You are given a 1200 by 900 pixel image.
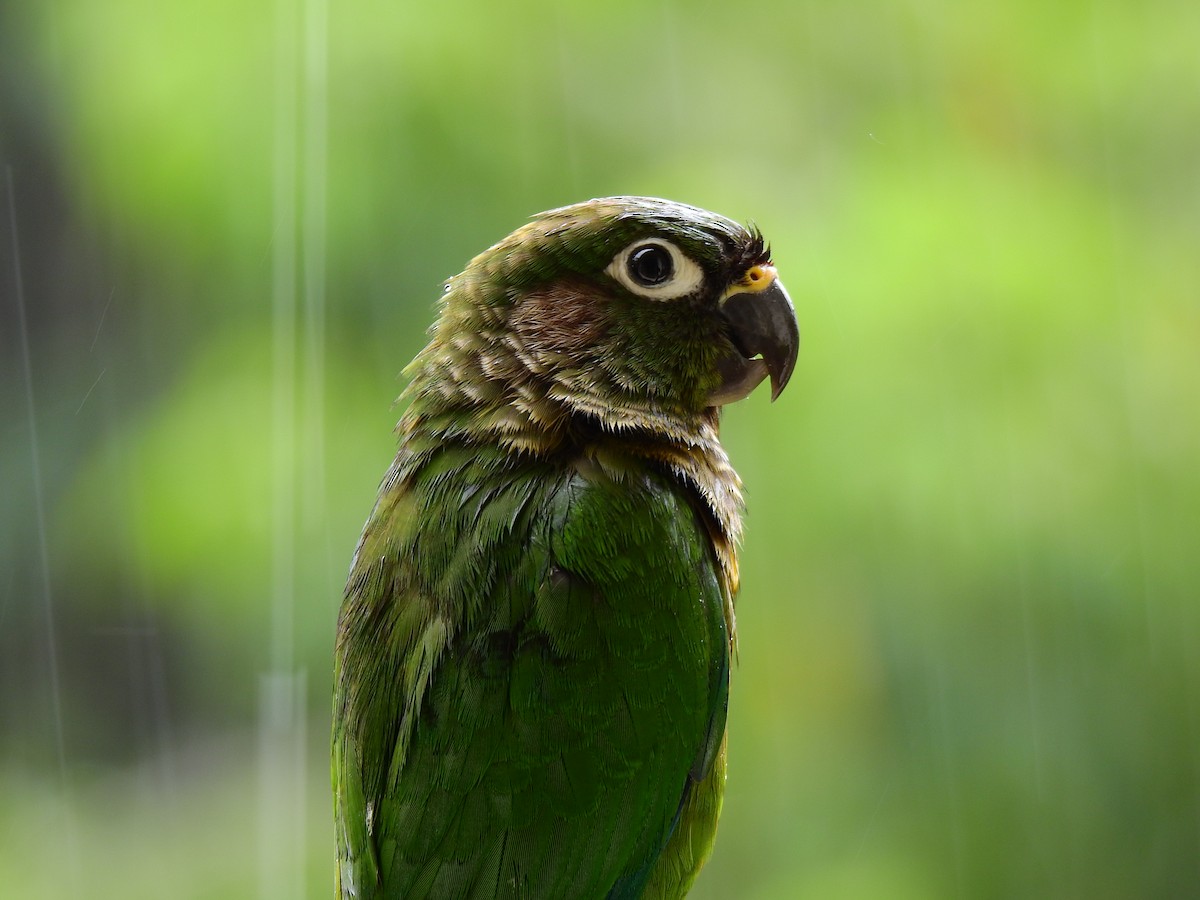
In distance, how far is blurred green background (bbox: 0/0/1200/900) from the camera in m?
1.63

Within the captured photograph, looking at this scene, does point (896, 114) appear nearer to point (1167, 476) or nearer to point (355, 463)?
point (1167, 476)

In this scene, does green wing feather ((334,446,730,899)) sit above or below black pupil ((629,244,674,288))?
below

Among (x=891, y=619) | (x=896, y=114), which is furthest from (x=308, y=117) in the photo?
(x=891, y=619)

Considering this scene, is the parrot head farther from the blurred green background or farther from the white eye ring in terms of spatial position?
the blurred green background

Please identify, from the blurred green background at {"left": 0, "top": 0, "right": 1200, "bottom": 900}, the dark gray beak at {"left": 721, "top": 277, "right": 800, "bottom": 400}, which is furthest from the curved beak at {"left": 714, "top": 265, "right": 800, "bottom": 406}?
the blurred green background at {"left": 0, "top": 0, "right": 1200, "bottom": 900}

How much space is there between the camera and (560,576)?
3.24 ft

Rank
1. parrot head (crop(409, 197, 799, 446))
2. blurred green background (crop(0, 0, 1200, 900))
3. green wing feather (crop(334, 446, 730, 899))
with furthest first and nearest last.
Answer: blurred green background (crop(0, 0, 1200, 900)) → parrot head (crop(409, 197, 799, 446)) → green wing feather (crop(334, 446, 730, 899))

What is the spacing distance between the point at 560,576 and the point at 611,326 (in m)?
0.27

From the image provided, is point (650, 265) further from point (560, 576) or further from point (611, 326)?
point (560, 576)

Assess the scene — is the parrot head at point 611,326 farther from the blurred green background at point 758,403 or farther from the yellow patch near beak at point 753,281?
the blurred green background at point 758,403

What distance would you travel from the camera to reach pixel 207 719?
168 centimetres

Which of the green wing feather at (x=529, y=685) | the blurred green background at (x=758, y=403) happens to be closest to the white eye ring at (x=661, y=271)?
the green wing feather at (x=529, y=685)

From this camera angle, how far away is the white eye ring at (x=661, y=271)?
3.55 ft

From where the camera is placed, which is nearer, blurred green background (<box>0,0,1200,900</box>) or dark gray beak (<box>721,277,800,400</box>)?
dark gray beak (<box>721,277,800,400</box>)
